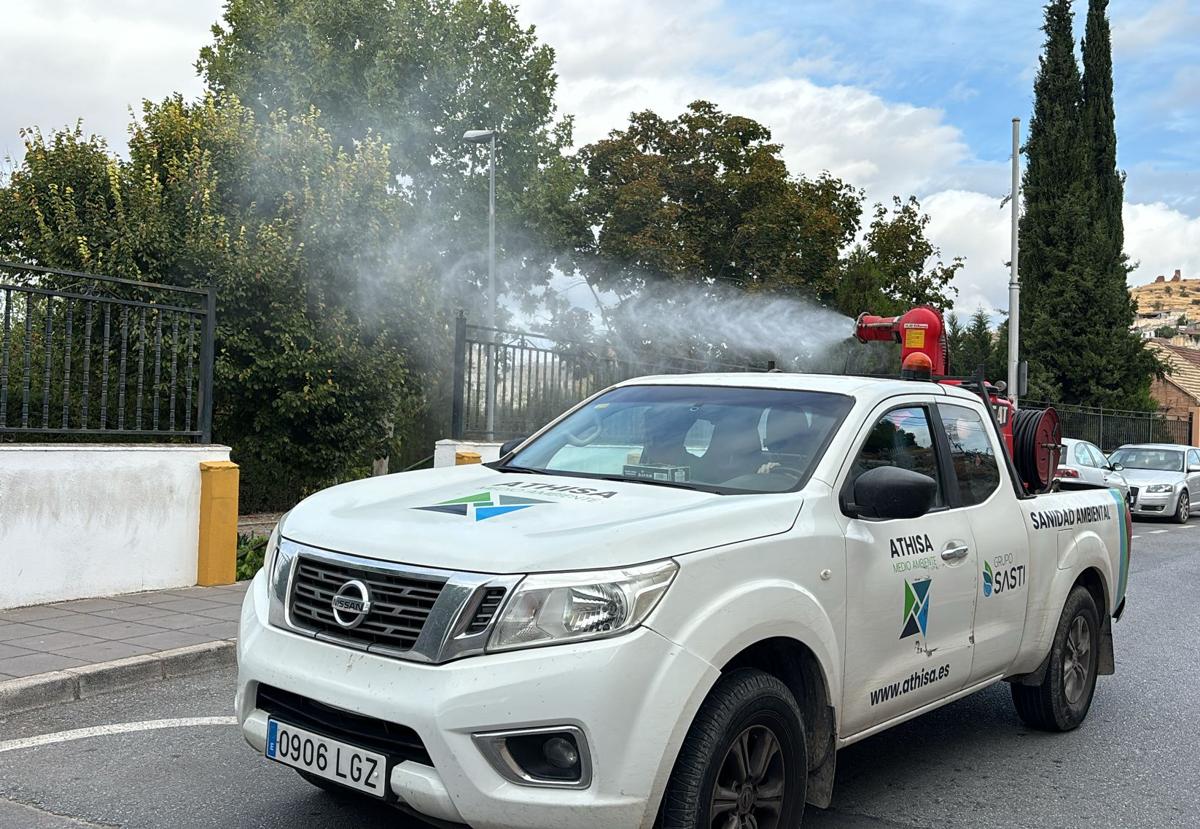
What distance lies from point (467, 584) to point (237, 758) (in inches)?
91.1

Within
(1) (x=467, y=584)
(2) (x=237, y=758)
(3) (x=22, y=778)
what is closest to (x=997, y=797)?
(1) (x=467, y=584)

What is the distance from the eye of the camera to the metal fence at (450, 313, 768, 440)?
11.7 m

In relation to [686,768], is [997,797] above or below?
below

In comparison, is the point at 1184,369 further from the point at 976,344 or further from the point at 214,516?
the point at 214,516

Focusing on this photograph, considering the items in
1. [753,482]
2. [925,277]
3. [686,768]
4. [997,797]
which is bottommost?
[997,797]

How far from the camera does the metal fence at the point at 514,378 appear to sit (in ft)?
38.3

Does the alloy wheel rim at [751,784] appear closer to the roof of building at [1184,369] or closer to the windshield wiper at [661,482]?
the windshield wiper at [661,482]

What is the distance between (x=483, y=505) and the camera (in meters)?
3.72

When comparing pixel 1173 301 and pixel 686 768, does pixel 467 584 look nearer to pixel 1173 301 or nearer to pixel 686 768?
pixel 686 768

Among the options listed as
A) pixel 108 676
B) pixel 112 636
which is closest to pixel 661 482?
pixel 108 676

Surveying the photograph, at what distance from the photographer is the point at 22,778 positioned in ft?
14.9

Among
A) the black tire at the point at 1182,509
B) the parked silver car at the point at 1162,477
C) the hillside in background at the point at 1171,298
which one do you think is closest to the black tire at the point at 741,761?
the parked silver car at the point at 1162,477

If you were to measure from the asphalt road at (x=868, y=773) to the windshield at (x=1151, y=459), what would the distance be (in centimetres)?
1645

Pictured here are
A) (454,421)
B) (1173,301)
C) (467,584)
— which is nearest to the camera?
(467,584)
